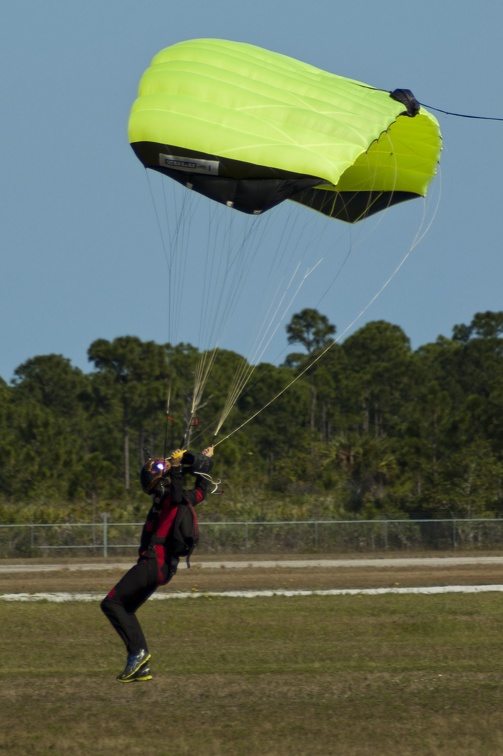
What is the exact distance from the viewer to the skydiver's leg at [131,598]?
34.1 ft

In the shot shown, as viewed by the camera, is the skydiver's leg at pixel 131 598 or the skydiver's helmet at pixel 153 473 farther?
the skydiver's leg at pixel 131 598

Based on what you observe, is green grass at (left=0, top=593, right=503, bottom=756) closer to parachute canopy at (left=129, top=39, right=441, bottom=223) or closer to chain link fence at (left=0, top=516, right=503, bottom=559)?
parachute canopy at (left=129, top=39, right=441, bottom=223)

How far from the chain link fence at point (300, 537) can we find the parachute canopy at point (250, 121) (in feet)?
80.7

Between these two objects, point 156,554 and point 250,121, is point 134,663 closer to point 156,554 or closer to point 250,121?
point 156,554

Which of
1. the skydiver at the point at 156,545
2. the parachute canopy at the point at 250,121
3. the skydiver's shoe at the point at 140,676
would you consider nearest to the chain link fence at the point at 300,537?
the parachute canopy at the point at 250,121

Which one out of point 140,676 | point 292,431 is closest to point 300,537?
point 140,676

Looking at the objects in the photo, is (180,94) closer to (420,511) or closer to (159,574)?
(159,574)

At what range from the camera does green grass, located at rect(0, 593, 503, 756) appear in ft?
27.8

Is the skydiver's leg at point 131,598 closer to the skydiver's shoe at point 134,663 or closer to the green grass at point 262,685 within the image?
the skydiver's shoe at point 134,663

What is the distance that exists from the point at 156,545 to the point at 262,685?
1.61 m

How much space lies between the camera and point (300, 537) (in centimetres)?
3706

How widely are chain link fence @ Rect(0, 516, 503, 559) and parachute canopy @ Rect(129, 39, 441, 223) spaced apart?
24.6m

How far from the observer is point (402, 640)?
1378 cm

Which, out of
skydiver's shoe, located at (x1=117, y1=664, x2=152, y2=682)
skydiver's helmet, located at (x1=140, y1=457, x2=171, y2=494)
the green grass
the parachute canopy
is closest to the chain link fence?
the green grass
